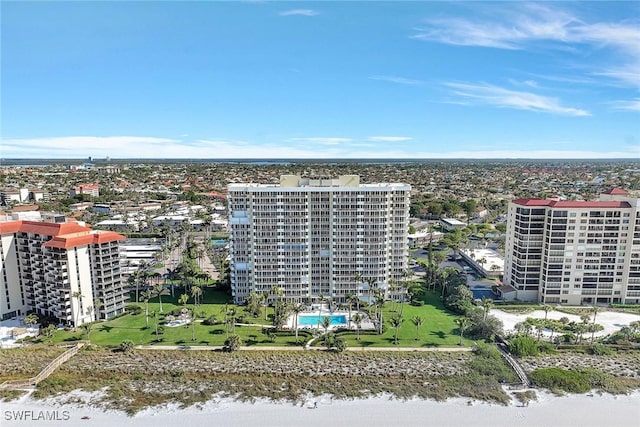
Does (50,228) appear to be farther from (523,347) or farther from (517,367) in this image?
(523,347)

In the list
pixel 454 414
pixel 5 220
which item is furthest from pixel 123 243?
pixel 454 414

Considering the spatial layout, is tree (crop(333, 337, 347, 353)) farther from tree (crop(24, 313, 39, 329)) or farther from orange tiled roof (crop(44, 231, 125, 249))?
tree (crop(24, 313, 39, 329))

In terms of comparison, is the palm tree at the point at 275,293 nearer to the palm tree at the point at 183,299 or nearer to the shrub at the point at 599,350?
the palm tree at the point at 183,299

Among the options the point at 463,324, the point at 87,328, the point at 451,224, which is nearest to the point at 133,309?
the point at 87,328

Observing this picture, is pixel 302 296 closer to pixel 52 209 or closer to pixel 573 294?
pixel 573 294

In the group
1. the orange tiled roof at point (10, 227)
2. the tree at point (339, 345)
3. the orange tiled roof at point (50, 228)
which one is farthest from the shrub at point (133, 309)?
the tree at point (339, 345)

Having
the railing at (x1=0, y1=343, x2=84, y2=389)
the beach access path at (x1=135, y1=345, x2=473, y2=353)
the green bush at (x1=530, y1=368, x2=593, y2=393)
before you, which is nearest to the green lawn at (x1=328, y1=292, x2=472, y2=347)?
the beach access path at (x1=135, y1=345, x2=473, y2=353)
